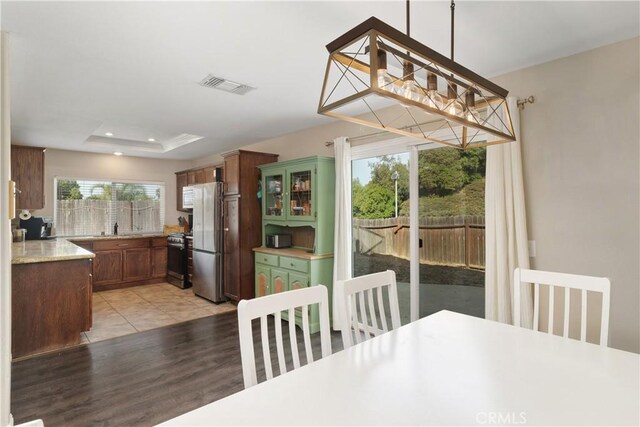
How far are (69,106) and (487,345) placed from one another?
4.21m

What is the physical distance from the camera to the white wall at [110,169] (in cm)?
576

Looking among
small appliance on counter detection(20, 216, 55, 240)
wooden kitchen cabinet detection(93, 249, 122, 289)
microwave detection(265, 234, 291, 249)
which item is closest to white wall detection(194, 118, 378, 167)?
microwave detection(265, 234, 291, 249)

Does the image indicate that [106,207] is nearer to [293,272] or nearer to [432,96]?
[293,272]

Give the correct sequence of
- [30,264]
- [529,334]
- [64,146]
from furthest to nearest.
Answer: [64,146]
[30,264]
[529,334]

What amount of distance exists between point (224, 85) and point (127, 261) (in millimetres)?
4420

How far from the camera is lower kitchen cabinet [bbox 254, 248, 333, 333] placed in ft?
12.7

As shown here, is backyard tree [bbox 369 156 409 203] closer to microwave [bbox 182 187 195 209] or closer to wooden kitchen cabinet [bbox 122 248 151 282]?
microwave [bbox 182 187 195 209]

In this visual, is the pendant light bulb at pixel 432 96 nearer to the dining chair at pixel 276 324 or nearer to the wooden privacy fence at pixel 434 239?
the dining chair at pixel 276 324

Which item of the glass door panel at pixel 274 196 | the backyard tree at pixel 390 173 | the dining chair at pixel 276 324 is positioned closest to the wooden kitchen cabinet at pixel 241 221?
the glass door panel at pixel 274 196

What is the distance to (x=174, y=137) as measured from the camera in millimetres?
5727

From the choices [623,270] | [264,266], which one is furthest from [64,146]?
[623,270]

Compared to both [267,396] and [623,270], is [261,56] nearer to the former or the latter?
[267,396]

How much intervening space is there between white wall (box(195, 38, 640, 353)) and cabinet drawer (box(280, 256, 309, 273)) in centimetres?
226

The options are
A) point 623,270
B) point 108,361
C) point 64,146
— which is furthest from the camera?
point 64,146
